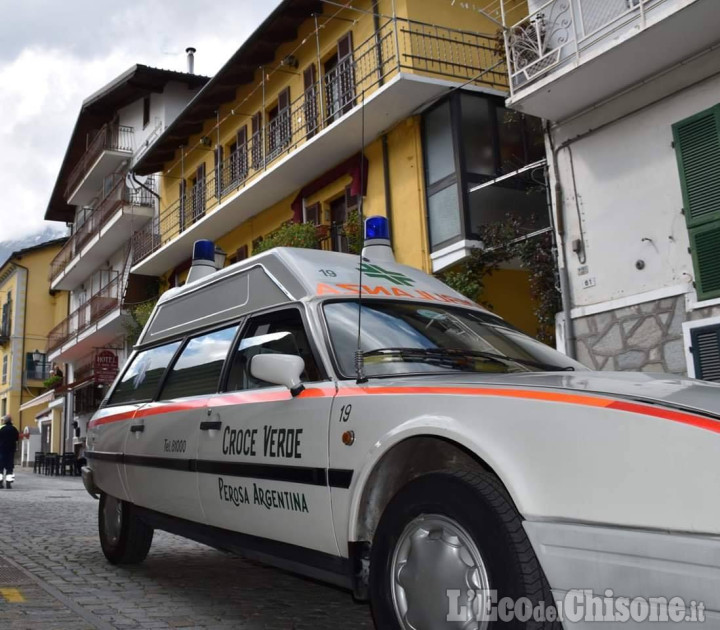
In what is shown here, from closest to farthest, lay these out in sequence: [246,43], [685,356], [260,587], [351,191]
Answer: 1. [260,587]
2. [685,356]
3. [351,191]
4. [246,43]

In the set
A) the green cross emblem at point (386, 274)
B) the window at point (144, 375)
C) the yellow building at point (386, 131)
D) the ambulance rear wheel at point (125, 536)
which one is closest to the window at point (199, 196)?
the yellow building at point (386, 131)

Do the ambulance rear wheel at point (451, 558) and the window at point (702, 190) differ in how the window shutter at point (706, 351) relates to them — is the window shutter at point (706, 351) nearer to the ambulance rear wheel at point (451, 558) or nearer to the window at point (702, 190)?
the window at point (702, 190)

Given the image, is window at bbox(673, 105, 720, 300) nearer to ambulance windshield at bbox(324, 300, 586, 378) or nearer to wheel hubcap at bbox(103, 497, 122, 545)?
ambulance windshield at bbox(324, 300, 586, 378)

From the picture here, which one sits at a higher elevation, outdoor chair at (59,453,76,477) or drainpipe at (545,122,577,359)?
drainpipe at (545,122,577,359)

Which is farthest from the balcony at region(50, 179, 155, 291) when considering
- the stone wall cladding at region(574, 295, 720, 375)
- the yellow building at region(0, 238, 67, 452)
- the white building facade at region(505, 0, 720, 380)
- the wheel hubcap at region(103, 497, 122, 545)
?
the wheel hubcap at region(103, 497, 122, 545)

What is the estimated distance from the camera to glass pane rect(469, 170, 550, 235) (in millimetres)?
13016

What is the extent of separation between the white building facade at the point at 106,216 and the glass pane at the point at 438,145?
1430cm

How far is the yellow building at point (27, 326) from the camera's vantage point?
44.8m

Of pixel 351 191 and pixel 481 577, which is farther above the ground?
pixel 351 191

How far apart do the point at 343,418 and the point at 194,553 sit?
3.95m

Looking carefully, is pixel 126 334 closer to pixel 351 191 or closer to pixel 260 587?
pixel 351 191

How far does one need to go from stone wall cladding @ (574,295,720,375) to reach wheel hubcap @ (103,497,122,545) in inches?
259

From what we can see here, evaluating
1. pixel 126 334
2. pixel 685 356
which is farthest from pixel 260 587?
pixel 126 334

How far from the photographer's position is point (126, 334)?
26969mm
